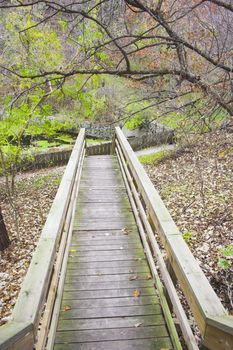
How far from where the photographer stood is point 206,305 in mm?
1877

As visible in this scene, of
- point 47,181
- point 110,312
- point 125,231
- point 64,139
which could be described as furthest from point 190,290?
point 64,139

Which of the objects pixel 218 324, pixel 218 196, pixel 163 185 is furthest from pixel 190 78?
pixel 218 324

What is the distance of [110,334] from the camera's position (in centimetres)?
290

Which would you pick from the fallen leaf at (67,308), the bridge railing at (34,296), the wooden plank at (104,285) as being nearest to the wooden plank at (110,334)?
the fallen leaf at (67,308)

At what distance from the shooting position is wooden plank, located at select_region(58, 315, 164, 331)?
9.83 feet

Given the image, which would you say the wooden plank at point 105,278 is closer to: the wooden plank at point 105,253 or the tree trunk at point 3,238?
the wooden plank at point 105,253

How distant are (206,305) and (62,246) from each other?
2.23 m

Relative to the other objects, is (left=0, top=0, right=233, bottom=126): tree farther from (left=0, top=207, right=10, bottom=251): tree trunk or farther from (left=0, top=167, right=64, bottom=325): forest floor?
(left=0, top=167, right=64, bottom=325): forest floor

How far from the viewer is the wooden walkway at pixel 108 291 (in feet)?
9.39

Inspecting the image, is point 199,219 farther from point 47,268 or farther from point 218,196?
point 47,268

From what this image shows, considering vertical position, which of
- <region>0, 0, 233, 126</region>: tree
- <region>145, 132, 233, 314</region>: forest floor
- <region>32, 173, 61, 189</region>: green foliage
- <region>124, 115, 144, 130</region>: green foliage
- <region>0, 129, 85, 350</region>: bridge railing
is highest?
<region>0, 0, 233, 126</region>: tree

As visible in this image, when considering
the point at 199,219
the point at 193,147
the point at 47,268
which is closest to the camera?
the point at 47,268

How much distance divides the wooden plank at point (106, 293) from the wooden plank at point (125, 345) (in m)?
0.66

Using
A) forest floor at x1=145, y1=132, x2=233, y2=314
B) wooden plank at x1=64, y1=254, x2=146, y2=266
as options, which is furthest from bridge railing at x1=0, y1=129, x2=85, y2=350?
forest floor at x1=145, y1=132, x2=233, y2=314
